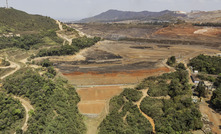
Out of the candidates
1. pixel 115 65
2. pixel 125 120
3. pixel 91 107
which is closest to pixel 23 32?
pixel 115 65

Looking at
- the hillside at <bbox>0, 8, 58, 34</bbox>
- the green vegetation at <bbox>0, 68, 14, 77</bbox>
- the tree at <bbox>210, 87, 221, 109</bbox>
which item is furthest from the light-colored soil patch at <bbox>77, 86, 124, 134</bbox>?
the hillside at <bbox>0, 8, 58, 34</bbox>

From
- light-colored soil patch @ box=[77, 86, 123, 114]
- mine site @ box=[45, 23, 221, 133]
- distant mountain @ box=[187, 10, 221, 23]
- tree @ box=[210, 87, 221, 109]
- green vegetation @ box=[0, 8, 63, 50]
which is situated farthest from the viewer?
distant mountain @ box=[187, 10, 221, 23]

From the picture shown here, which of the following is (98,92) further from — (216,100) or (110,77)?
(216,100)

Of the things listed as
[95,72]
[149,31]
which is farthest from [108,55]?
[149,31]

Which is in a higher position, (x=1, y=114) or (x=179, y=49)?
(x=179, y=49)

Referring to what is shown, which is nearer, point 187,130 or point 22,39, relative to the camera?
point 187,130

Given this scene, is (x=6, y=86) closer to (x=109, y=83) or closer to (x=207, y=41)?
(x=109, y=83)

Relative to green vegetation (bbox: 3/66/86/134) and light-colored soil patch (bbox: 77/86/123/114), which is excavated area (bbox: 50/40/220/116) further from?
green vegetation (bbox: 3/66/86/134)
